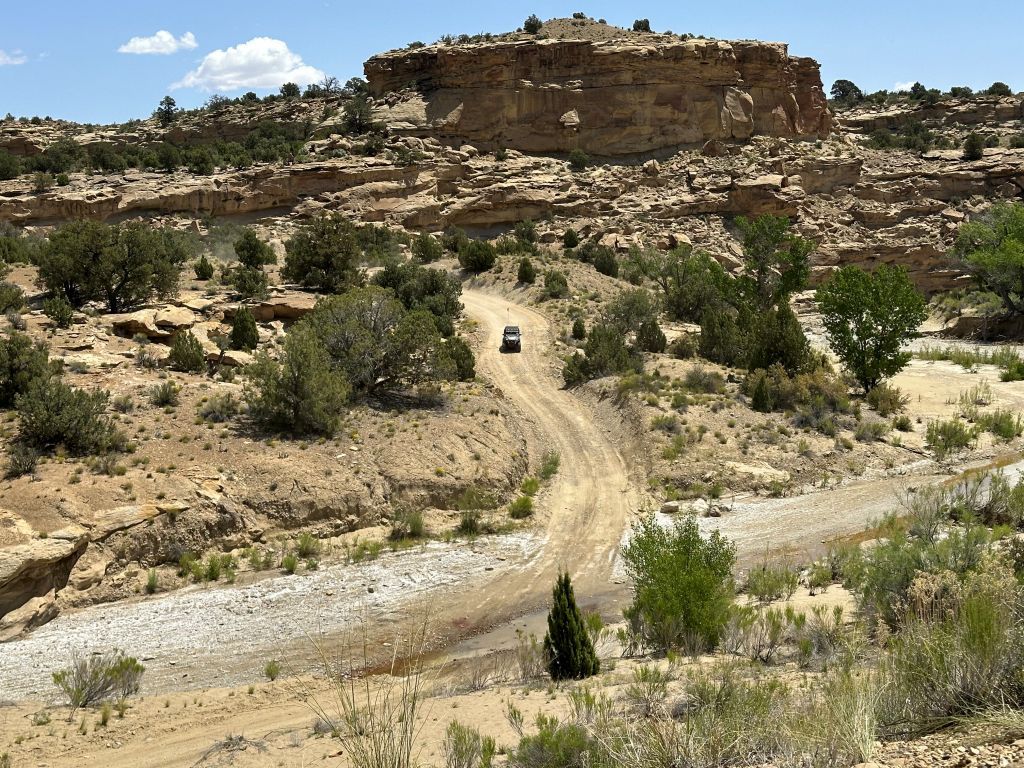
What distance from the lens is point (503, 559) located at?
55.3 feet

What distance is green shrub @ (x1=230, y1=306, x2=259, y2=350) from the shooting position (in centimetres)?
2353

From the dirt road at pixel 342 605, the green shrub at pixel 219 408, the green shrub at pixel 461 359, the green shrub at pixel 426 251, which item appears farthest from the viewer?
the green shrub at pixel 426 251

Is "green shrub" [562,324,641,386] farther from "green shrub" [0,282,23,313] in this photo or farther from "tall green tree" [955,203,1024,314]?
"tall green tree" [955,203,1024,314]

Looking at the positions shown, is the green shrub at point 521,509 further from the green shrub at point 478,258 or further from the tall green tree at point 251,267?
the green shrub at point 478,258

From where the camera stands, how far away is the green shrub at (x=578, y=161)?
55844 millimetres

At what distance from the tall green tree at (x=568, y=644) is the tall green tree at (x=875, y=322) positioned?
19.8 metres

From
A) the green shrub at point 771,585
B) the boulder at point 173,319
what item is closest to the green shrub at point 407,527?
the green shrub at point 771,585

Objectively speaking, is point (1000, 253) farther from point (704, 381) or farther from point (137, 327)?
point (137, 327)

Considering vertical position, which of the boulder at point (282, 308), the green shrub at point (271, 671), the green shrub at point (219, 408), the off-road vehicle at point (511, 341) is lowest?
the green shrub at point (271, 671)

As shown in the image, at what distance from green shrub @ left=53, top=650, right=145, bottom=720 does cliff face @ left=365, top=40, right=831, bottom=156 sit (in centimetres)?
5015

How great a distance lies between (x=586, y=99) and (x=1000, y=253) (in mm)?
29456

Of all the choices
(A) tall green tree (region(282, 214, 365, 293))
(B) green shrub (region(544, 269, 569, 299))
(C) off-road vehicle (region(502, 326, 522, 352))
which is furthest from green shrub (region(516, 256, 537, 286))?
(A) tall green tree (region(282, 214, 365, 293))

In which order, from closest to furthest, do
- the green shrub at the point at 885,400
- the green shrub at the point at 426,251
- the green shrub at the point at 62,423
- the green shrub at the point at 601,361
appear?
the green shrub at the point at 62,423 → the green shrub at the point at 885,400 → the green shrub at the point at 601,361 → the green shrub at the point at 426,251

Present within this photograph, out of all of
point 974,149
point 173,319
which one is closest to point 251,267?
point 173,319
